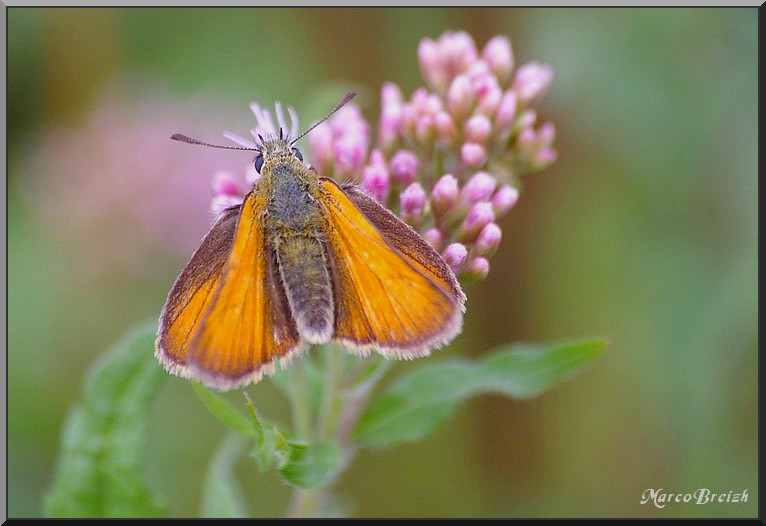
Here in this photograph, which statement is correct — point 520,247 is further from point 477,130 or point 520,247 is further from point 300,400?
point 300,400

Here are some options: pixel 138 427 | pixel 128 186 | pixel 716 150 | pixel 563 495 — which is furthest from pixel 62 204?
pixel 716 150

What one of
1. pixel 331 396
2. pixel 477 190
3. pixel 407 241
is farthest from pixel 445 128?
pixel 331 396

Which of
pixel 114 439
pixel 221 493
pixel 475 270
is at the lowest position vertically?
pixel 221 493

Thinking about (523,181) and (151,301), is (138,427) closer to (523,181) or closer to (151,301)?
(151,301)

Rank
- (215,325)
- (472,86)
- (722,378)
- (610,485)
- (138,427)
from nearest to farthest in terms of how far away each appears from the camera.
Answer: (215,325) → (138,427) → (472,86) → (722,378) → (610,485)

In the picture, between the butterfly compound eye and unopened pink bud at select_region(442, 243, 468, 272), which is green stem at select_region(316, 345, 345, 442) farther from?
the butterfly compound eye

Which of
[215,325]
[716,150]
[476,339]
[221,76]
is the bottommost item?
[476,339]

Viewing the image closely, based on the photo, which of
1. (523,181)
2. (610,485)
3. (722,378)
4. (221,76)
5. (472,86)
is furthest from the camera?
(221,76)

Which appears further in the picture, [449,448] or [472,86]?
[449,448]
